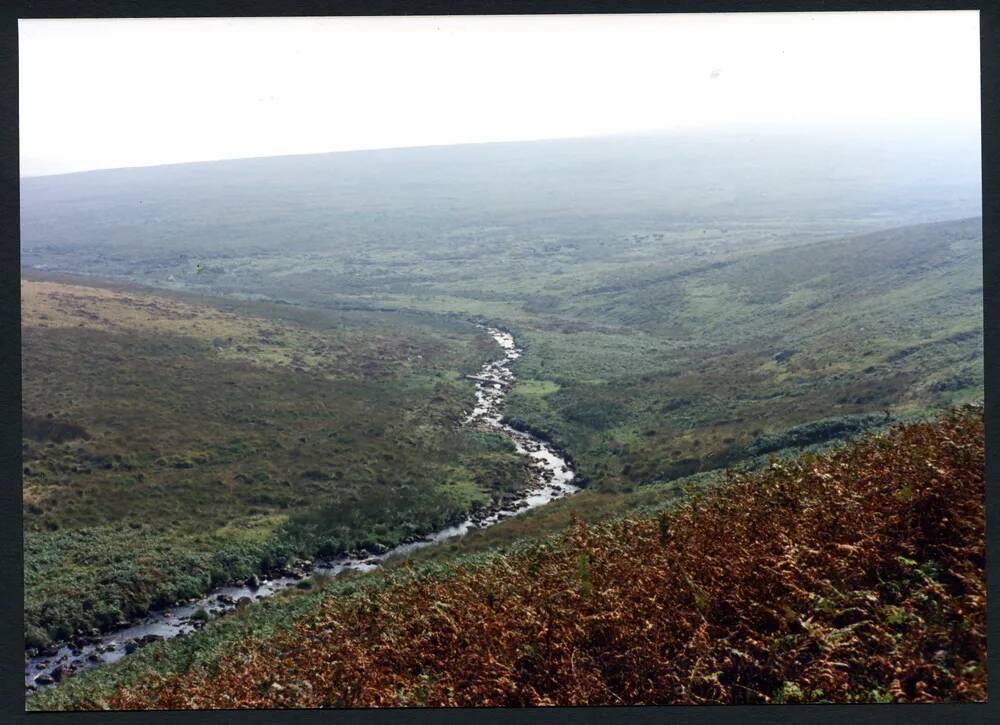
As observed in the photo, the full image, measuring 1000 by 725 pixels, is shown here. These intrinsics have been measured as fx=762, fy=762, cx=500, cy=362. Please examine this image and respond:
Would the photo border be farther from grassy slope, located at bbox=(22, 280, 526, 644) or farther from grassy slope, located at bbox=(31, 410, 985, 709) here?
grassy slope, located at bbox=(22, 280, 526, 644)

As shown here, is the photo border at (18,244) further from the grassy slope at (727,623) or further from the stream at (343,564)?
the stream at (343,564)

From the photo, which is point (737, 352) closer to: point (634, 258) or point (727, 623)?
point (634, 258)

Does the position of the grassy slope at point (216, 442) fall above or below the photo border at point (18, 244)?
below

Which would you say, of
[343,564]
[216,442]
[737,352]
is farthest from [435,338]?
[343,564]

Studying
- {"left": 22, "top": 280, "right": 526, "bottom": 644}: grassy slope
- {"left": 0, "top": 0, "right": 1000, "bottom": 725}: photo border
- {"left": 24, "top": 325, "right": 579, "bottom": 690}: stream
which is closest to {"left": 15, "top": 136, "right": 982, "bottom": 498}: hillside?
{"left": 24, "top": 325, "right": 579, "bottom": 690}: stream

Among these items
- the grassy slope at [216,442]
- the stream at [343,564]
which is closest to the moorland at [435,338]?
the grassy slope at [216,442]

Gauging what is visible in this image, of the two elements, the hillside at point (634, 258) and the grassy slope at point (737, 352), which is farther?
the hillside at point (634, 258)

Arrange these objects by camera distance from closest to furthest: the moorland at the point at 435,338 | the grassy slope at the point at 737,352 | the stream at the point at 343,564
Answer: the stream at the point at 343,564, the moorland at the point at 435,338, the grassy slope at the point at 737,352

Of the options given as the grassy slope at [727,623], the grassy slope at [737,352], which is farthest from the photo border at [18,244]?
the grassy slope at [737,352]

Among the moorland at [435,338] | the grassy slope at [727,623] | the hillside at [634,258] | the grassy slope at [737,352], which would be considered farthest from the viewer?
the hillside at [634,258]
